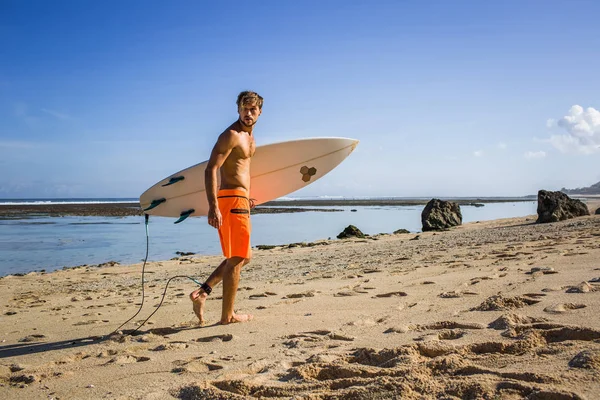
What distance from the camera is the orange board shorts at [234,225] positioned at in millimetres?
3498

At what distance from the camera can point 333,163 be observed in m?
5.94

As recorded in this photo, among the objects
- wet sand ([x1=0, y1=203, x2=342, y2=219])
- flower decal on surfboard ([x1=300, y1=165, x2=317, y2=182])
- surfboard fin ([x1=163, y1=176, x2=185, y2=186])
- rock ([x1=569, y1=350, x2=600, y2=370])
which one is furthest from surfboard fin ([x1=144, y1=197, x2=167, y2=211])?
wet sand ([x1=0, y1=203, x2=342, y2=219])

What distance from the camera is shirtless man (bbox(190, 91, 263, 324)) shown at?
3.47 metres

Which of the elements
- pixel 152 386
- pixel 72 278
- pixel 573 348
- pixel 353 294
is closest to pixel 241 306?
pixel 353 294

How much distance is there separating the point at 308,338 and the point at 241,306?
1546 millimetres

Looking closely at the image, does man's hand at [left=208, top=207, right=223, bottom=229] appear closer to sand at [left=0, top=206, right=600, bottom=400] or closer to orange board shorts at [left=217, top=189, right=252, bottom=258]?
orange board shorts at [left=217, top=189, right=252, bottom=258]

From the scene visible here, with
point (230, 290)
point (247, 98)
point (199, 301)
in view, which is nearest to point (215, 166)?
point (247, 98)

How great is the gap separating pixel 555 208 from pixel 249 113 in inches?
384

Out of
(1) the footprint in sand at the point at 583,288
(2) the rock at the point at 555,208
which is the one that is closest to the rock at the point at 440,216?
(2) the rock at the point at 555,208

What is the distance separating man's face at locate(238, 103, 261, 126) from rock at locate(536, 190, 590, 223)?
30.9 ft

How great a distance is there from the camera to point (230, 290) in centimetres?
355

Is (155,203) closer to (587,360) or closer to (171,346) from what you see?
(171,346)

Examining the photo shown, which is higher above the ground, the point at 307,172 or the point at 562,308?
the point at 307,172

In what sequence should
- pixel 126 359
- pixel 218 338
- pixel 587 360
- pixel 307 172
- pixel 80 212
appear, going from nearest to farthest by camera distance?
pixel 587 360, pixel 126 359, pixel 218 338, pixel 307 172, pixel 80 212
